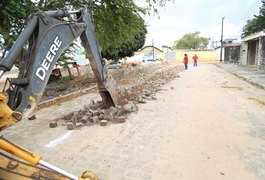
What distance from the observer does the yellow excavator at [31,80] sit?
8.82 ft

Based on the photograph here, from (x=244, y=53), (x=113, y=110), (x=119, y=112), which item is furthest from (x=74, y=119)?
(x=244, y=53)

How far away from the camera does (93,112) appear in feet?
21.5

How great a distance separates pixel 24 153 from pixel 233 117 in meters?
5.45

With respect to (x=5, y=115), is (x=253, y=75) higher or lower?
lower

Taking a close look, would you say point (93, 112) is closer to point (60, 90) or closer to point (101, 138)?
point (101, 138)

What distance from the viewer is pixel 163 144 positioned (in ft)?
16.0

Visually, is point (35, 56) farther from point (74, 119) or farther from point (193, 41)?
point (193, 41)

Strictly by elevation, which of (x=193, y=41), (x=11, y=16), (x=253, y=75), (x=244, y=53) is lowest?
(x=253, y=75)

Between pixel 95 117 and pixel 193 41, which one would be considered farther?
pixel 193 41

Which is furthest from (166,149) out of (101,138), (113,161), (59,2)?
(59,2)

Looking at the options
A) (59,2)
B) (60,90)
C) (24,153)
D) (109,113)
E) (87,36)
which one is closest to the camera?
(24,153)

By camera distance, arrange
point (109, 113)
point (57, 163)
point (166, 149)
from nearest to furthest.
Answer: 1. point (57, 163)
2. point (166, 149)
3. point (109, 113)

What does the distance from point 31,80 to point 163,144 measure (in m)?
2.75

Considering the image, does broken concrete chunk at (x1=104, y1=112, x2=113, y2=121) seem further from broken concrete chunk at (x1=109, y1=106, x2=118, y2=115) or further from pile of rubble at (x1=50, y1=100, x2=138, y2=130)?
broken concrete chunk at (x1=109, y1=106, x2=118, y2=115)
